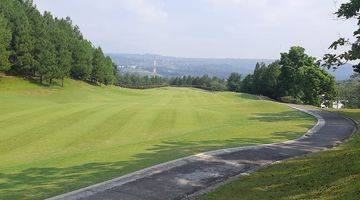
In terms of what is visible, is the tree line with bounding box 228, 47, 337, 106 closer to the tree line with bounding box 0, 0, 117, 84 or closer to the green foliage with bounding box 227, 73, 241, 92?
the tree line with bounding box 0, 0, 117, 84

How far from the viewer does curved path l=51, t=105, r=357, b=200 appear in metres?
13.9

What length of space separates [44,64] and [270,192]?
204 feet

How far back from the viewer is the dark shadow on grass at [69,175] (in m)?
13.9

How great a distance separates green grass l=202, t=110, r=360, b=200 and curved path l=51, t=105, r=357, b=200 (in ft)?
3.15

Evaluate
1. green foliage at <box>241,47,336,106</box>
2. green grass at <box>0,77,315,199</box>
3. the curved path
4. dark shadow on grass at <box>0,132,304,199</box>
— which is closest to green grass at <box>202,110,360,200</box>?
the curved path

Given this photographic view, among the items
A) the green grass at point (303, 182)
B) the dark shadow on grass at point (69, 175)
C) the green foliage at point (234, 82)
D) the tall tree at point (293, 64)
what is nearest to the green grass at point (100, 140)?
the dark shadow on grass at point (69, 175)

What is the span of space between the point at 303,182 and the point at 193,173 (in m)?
4.24

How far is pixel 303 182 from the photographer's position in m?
14.2

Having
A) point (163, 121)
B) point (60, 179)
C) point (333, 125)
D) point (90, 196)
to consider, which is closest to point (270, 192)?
point (90, 196)

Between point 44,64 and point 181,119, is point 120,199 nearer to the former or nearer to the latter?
point 181,119

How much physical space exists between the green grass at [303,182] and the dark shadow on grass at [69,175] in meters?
4.02

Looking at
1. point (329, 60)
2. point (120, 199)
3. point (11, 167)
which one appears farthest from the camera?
point (329, 60)

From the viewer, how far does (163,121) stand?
108ft

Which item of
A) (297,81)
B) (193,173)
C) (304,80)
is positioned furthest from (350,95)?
(193,173)
